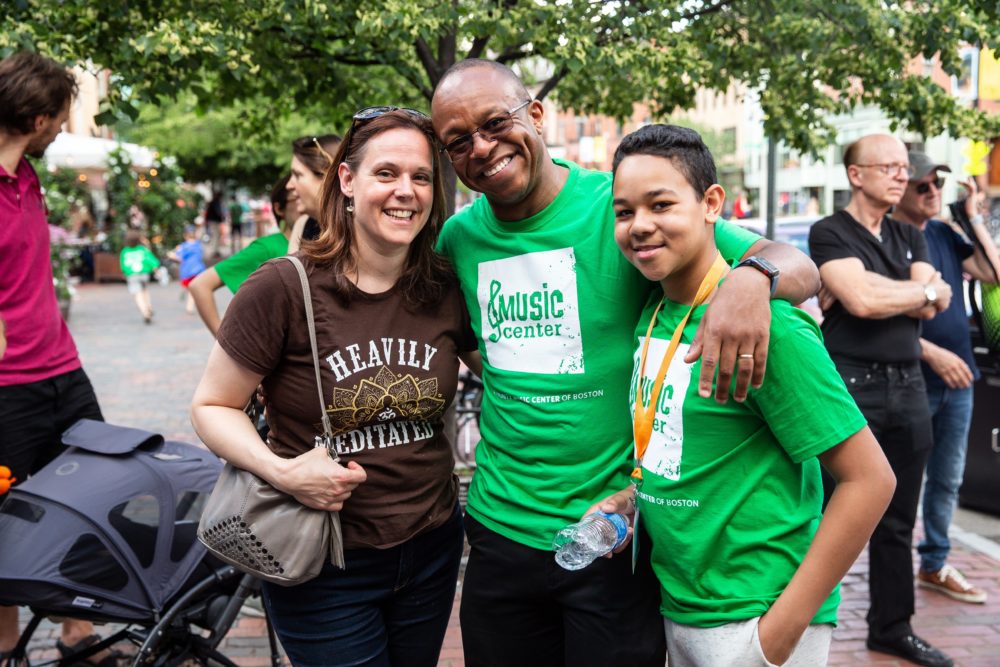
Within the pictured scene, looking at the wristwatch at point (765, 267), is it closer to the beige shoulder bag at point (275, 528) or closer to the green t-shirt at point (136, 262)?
the beige shoulder bag at point (275, 528)

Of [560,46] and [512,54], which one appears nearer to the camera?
[560,46]

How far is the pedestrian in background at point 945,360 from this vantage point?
4559 mm

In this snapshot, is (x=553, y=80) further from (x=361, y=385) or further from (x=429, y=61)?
(x=361, y=385)

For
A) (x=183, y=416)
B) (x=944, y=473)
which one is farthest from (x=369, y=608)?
(x=183, y=416)

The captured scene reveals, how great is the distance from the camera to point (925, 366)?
188 inches

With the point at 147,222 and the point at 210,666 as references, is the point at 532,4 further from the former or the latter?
the point at 147,222

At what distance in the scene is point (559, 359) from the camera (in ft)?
7.29

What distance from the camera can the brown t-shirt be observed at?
2.18 metres

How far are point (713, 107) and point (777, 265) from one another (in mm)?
61511

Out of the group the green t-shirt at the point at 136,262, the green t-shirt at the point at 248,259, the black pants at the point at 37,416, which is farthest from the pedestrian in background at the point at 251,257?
the green t-shirt at the point at 136,262

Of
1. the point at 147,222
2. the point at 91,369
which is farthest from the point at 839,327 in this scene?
the point at 147,222

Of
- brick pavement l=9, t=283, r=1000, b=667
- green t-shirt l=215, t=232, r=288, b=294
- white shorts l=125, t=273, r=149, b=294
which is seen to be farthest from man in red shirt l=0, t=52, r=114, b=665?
white shorts l=125, t=273, r=149, b=294

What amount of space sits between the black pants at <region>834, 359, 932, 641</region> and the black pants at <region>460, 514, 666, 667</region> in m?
2.01

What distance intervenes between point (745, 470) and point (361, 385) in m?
0.85
